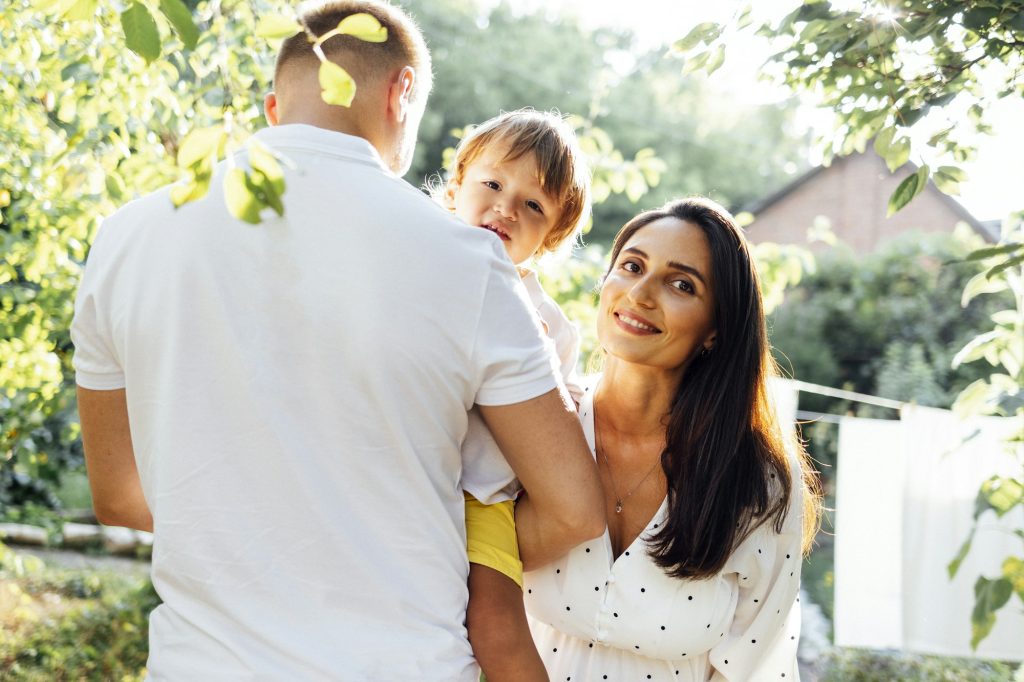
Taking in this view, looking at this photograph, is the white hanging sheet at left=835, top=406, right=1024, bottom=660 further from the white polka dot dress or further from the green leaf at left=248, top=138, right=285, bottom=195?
the green leaf at left=248, top=138, right=285, bottom=195

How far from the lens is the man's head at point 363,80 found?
1427 millimetres

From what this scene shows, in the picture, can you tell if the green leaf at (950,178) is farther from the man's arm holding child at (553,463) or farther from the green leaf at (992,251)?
the man's arm holding child at (553,463)

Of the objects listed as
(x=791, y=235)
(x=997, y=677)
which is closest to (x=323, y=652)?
(x=997, y=677)

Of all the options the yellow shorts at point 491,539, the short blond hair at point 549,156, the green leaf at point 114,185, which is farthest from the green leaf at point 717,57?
the green leaf at point 114,185

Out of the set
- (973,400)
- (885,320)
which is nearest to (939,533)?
(973,400)

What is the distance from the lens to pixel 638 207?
834 inches

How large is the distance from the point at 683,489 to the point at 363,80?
1055mm

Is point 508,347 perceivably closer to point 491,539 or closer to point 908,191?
point 491,539

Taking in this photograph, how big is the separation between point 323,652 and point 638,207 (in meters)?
20.3

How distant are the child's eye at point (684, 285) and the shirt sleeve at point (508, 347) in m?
0.80

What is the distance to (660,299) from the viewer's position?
6.93 ft

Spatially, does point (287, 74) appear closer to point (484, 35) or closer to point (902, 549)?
point (902, 549)

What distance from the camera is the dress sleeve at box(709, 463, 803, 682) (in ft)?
6.80

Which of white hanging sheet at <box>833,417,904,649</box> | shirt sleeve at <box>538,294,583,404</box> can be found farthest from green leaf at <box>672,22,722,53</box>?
white hanging sheet at <box>833,417,904,649</box>
